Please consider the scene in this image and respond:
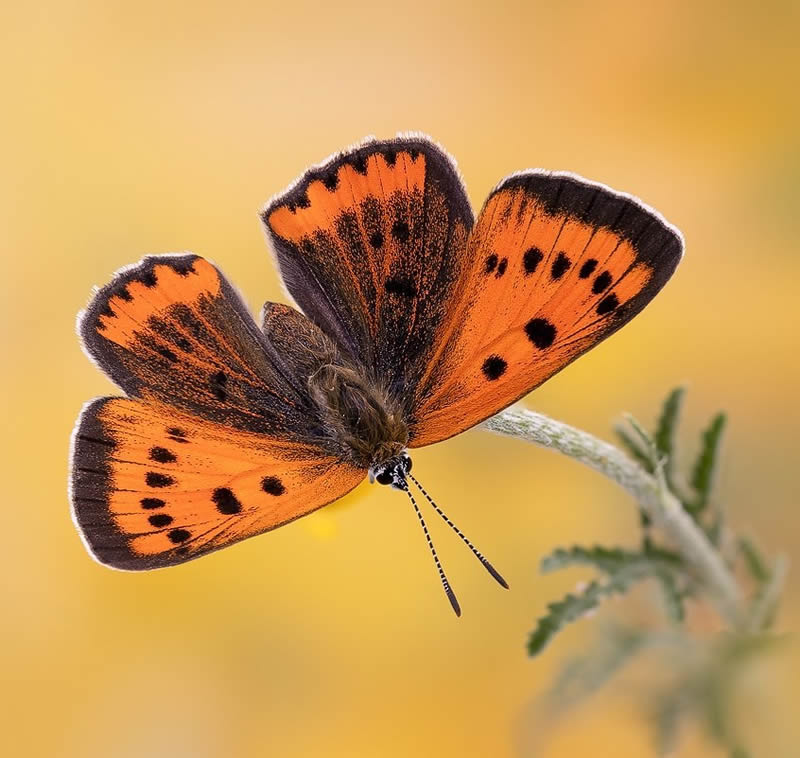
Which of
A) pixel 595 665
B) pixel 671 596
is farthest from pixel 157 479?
pixel 595 665

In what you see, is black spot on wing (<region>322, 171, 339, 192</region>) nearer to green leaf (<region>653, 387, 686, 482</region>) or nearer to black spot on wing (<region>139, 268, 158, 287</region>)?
black spot on wing (<region>139, 268, 158, 287</region>)

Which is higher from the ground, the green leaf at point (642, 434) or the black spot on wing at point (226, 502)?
the black spot on wing at point (226, 502)

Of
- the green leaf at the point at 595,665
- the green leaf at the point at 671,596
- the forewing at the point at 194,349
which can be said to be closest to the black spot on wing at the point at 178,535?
the forewing at the point at 194,349

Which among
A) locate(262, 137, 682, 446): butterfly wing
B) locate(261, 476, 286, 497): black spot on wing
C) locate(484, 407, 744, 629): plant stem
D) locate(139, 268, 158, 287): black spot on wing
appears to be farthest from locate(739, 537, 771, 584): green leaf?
locate(139, 268, 158, 287): black spot on wing

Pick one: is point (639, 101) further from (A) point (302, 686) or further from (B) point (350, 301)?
(A) point (302, 686)

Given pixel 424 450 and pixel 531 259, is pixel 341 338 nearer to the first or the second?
pixel 531 259

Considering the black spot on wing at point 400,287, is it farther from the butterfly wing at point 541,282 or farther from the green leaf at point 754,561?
the green leaf at point 754,561

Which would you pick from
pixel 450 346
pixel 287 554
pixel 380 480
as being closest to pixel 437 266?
pixel 450 346
